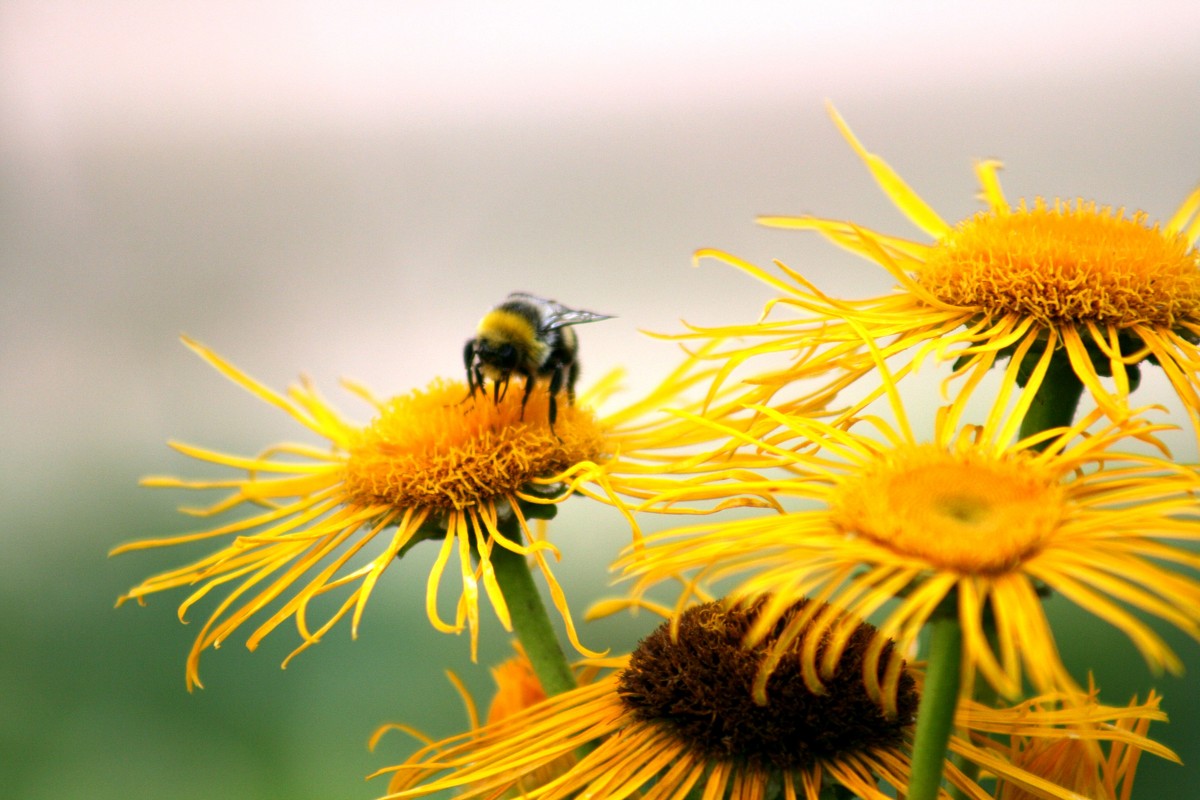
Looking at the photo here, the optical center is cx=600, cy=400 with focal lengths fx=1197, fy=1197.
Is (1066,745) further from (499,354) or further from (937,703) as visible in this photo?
(499,354)

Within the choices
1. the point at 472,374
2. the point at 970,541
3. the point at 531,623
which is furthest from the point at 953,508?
the point at 472,374

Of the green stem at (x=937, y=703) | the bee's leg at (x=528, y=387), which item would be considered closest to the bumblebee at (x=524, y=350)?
the bee's leg at (x=528, y=387)

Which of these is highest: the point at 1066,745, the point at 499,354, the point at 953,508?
the point at 499,354

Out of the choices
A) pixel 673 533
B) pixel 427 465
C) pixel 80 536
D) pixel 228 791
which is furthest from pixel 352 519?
pixel 80 536

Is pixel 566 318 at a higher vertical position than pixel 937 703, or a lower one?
higher

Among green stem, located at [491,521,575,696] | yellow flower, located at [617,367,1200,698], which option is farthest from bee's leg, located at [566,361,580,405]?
yellow flower, located at [617,367,1200,698]

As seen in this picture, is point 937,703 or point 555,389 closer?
point 937,703

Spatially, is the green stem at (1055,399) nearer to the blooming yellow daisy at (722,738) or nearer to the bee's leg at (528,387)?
the blooming yellow daisy at (722,738)

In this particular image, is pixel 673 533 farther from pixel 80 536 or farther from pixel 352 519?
pixel 80 536
